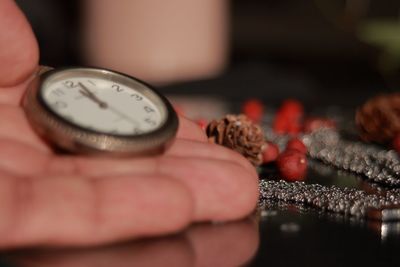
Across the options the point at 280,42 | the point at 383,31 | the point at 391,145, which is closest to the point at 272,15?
the point at 280,42

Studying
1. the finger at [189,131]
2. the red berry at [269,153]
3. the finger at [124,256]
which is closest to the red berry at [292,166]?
the red berry at [269,153]

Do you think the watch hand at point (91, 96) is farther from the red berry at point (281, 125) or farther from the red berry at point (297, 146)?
the red berry at point (281, 125)

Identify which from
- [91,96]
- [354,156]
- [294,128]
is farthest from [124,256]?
[294,128]

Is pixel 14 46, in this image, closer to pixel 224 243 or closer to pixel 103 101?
pixel 103 101

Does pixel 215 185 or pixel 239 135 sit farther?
pixel 239 135

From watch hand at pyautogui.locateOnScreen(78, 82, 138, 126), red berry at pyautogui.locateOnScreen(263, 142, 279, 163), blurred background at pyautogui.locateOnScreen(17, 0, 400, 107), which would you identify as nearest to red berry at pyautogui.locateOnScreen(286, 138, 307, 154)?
red berry at pyautogui.locateOnScreen(263, 142, 279, 163)

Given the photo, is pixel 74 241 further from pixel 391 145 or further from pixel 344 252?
pixel 391 145

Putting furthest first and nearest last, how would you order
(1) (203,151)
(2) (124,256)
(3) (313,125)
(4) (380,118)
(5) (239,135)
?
1. (3) (313,125)
2. (4) (380,118)
3. (5) (239,135)
4. (1) (203,151)
5. (2) (124,256)

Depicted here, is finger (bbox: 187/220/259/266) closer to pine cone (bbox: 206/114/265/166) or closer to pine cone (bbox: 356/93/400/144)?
pine cone (bbox: 206/114/265/166)
